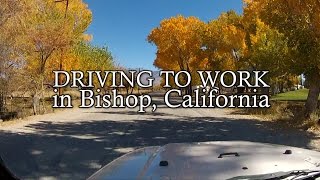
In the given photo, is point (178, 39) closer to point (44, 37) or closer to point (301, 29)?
point (44, 37)

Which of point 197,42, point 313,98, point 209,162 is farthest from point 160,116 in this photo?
point 197,42

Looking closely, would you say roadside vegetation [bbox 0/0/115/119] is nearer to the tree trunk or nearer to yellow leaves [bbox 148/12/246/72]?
the tree trunk

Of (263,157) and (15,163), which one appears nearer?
(263,157)

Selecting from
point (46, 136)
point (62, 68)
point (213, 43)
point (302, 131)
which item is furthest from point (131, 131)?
point (213, 43)

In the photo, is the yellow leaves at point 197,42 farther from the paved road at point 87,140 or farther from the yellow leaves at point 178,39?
the paved road at point 87,140

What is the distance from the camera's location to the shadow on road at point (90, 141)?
31.6ft

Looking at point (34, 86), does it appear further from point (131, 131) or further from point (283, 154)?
point (283, 154)

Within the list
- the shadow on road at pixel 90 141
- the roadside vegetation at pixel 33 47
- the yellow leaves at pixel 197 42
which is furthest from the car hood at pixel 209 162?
the yellow leaves at pixel 197 42

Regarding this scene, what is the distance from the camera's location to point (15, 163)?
9.95 metres

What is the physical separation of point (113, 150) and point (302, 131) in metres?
7.52

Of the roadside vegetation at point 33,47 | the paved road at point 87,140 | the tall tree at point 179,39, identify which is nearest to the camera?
the paved road at point 87,140

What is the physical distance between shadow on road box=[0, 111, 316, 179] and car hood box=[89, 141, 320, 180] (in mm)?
5785

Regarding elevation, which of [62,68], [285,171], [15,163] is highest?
[62,68]

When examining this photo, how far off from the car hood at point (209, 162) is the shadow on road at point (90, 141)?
579 cm
